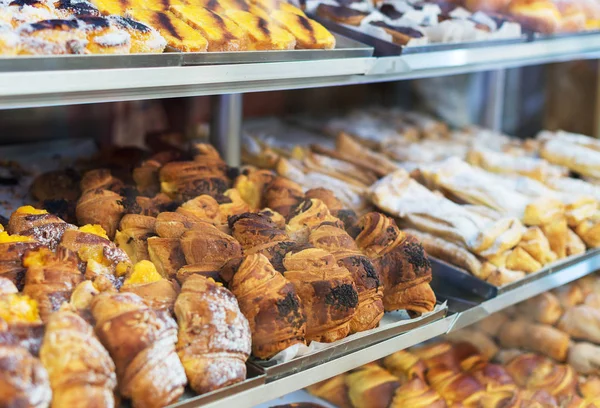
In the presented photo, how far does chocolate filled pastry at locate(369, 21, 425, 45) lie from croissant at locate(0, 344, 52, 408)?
150 cm

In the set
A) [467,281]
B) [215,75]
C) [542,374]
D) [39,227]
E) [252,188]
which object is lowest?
[542,374]

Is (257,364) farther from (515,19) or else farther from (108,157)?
(515,19)

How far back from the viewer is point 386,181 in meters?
2.37

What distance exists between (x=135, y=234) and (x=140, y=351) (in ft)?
1.63

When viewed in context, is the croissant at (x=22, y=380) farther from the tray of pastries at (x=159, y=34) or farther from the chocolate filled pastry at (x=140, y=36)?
the chocolate filled pastry at (x=140, y=36)

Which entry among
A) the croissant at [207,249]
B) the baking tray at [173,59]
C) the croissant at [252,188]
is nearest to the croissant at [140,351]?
the croissant at [207,249]

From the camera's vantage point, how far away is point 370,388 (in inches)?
85.9

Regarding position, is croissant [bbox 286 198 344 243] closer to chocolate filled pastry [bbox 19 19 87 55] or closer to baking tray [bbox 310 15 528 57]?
baking tray [bbox 310 15 528 57]

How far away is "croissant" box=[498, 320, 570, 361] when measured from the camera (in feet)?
8.55

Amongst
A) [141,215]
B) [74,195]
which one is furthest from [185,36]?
[74,195]

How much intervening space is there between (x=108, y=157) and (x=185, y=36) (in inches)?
29.9

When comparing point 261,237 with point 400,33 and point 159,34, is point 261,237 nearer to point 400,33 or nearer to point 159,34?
point 159,34

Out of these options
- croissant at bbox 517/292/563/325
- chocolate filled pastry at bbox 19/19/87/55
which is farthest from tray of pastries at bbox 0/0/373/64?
croissant at bbox 517/292/563/325

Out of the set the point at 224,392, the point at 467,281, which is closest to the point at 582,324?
the point at 467,281
